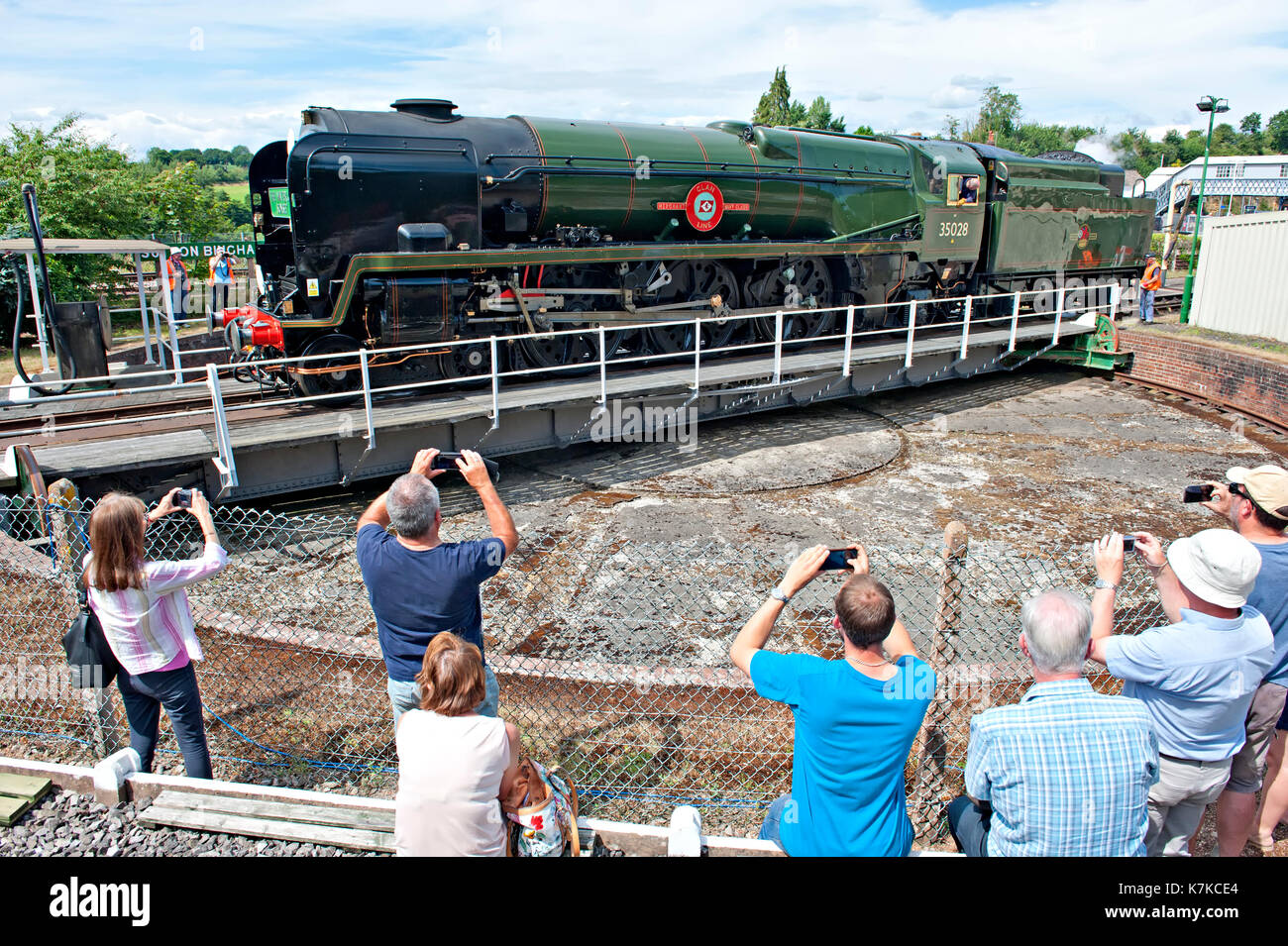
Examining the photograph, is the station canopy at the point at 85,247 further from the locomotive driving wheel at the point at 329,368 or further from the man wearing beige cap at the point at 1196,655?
the man wearing beige cap at the point at 1196,655

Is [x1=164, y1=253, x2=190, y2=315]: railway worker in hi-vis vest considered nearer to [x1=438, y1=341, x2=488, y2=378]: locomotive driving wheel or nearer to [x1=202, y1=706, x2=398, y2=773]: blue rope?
[x1=438, y1=341, x2=488, y2=378]: locomotive driving wheel

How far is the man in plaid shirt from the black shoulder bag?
366cm

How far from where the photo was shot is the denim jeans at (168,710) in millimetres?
A: 3887

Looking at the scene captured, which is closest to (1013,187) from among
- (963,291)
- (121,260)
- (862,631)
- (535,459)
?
(963,291)

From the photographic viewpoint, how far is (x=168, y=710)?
396 centimetres

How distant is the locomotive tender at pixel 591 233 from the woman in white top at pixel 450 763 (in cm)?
672

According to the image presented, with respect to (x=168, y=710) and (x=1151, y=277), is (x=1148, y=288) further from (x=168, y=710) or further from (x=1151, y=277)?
(x=168, y=710)

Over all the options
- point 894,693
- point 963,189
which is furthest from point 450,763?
point 963,189

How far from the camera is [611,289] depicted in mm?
11336

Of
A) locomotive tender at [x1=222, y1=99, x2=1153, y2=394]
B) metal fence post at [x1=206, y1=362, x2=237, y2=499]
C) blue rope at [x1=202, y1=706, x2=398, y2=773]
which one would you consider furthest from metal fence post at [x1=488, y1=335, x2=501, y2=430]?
blue rope at [x1=202, y1=706, x2=398, y2=773]

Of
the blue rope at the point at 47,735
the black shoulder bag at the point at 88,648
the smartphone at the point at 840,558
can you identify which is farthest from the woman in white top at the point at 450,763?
the blue rope at the point at 47,735

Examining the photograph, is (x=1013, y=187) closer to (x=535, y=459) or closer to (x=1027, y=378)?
(x=1027, y=378)

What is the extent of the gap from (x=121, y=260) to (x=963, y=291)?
2035cm

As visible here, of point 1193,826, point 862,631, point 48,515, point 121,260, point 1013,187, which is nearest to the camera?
point 862,631
